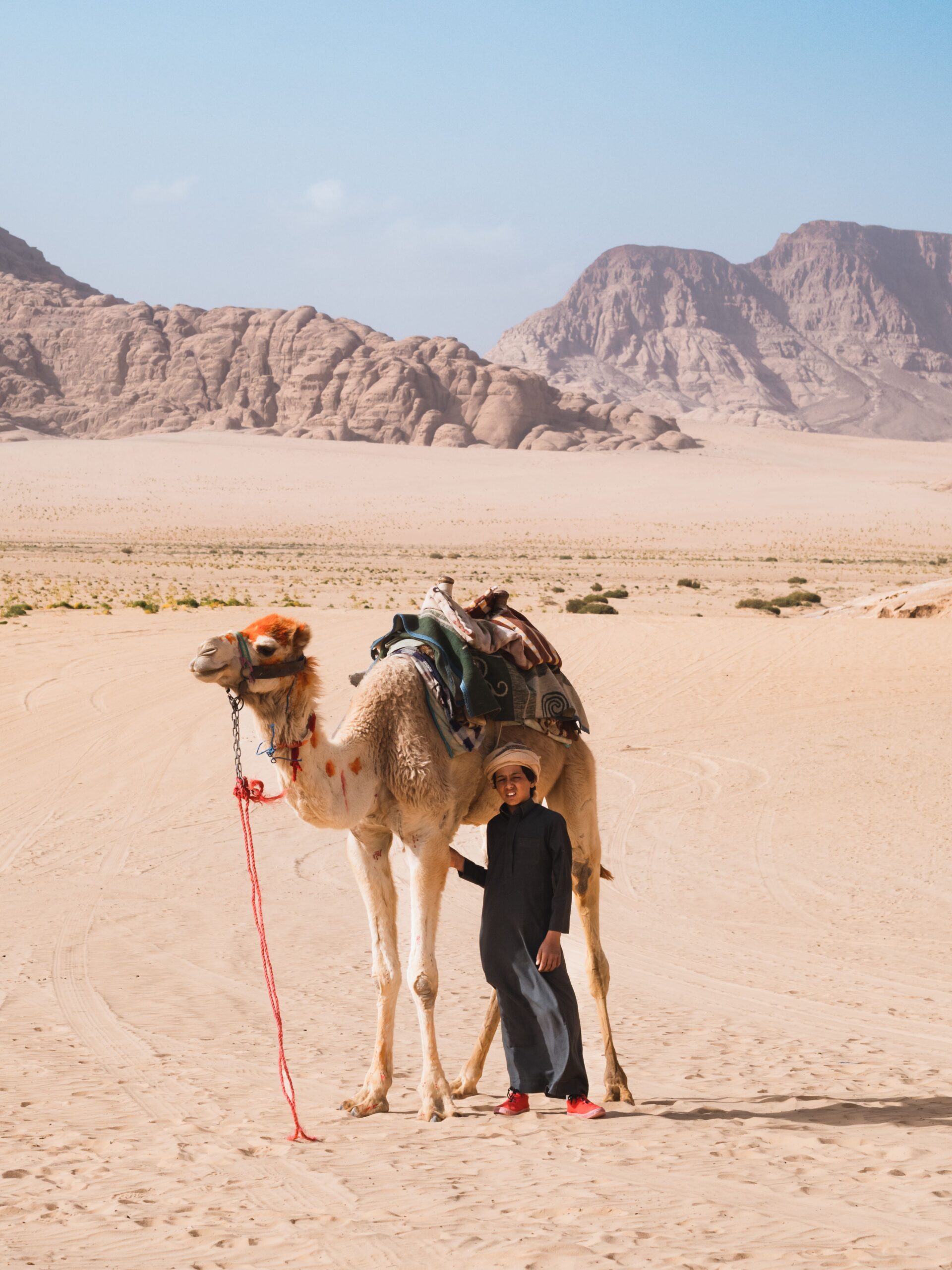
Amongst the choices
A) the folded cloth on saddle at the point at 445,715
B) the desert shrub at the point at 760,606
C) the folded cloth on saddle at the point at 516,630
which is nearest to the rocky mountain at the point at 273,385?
the desert shrub at the point at 760,606

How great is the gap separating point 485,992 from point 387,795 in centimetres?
241

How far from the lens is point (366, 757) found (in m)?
5.50

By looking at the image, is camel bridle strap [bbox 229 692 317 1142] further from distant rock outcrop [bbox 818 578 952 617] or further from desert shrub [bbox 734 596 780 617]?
desert shrub [bbox 734 596 780 617]

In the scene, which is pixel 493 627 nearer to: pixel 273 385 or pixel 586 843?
pixel 586 843

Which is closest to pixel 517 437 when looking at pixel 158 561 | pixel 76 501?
pixel 76 501

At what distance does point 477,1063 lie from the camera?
582cm

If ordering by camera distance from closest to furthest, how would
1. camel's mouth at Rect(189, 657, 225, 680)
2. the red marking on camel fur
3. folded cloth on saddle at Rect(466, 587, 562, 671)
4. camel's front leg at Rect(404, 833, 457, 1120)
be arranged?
1. camel's mouth at Rect(189, 657, 225, 680)
2. the red marking on camel fur
3. camel's front leg at Rect(404, 833, 457, 1120)
4. folded cloth on saddle at Rect(466, 587, 562, 671)

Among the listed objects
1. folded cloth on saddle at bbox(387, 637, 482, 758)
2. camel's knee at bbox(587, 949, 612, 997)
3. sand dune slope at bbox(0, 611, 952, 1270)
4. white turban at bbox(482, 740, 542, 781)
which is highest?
folded cloth on saddle at bbox(387, 637, 482, 758)

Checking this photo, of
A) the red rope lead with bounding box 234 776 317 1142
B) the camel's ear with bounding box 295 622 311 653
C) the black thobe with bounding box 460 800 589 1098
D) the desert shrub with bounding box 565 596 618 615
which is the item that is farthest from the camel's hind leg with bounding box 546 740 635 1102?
the desert shrub with bounding box 565 596 618 615

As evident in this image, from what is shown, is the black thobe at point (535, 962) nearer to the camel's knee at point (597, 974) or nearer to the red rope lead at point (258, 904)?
the camel's knee at point (597, 974)

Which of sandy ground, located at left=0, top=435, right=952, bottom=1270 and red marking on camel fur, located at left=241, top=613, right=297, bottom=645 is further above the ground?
red marking on camel fur, located at left=241, top=613, right=297, bottom=645

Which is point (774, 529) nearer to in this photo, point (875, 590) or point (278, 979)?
point (875, 590)

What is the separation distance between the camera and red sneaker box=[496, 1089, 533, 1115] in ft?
17.8

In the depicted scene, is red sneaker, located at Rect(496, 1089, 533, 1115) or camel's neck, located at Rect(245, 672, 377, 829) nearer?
camel's neck, located at Rect(245, 672, 377, 829)
